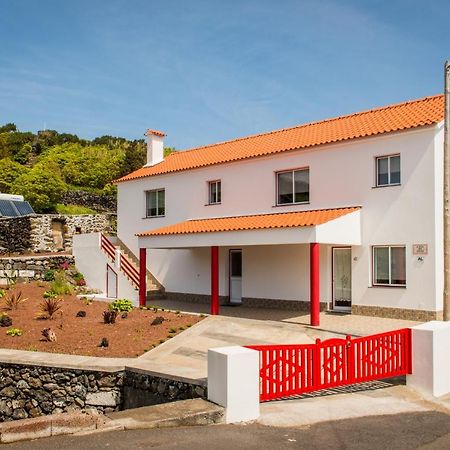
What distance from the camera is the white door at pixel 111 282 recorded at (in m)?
24.1

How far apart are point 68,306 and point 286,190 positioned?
28.8 ft

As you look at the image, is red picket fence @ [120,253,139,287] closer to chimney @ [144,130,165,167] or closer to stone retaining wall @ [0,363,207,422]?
chimney @ [144,130,165,167]

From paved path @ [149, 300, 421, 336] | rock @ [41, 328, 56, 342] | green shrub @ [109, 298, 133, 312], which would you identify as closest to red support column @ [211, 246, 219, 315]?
paved path @ [149, 300, 421, 336]

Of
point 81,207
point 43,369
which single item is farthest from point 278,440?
point 81,207

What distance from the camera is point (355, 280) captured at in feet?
59.2

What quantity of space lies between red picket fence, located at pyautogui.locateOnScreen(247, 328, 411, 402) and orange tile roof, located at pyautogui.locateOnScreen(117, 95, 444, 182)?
8.55 m

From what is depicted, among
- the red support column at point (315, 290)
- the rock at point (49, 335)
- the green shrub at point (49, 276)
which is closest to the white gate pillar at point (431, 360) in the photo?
the red support column at point (315, 290)

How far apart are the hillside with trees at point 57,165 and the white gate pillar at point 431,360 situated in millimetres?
32166

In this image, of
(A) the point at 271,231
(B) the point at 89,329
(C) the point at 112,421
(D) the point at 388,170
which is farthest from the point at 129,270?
(C) the point at 112,421

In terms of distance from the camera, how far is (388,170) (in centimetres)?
1756

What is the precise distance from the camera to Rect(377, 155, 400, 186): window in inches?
684

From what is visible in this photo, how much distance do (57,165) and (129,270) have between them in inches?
1292

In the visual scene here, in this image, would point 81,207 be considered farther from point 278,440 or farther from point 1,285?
point 278,440

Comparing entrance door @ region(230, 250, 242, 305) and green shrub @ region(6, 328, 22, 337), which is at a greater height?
entrance door @ region(230, 250, 242, 305)
